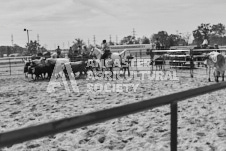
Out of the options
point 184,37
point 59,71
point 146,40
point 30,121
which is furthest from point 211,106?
point 184,37

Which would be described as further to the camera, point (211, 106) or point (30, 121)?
point (211, 106)

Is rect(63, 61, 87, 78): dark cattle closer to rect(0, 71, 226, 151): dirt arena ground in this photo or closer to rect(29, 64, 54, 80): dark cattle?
rect(29, 64, 54, 80): dark cattle

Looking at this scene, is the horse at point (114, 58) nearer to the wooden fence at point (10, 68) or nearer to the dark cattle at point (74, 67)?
the dark cattle at point (74, 67)

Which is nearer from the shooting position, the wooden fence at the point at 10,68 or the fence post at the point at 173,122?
the fence post at the point at 173,122

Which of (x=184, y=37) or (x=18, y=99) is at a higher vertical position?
(x=184, y=37)

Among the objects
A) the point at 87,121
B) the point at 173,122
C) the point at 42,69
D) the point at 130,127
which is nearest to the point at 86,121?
the point at 87,121

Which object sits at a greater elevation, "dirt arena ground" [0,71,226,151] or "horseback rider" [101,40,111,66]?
"horseback rider" [101,40,111,66]

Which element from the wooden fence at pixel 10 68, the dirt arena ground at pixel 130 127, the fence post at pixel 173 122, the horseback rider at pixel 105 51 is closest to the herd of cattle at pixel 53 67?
the horseback rider at pixel 105 51

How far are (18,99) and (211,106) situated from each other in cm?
536

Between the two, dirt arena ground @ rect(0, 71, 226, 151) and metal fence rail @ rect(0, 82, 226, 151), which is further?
dirt arena ground @ rect(0, 71, 226, 151)

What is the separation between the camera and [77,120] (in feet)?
3.77

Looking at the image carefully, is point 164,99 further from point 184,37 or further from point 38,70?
point 184,37

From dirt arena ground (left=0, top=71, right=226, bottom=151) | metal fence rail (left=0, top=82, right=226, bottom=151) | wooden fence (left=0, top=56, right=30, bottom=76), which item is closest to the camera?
metal fence rail (left=0, top=82, right=226, bottom=151)

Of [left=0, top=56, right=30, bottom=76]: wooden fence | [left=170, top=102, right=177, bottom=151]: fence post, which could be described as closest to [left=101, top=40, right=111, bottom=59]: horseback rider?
[left=0, top=56, right=30, bottom=76]: wooden fence
